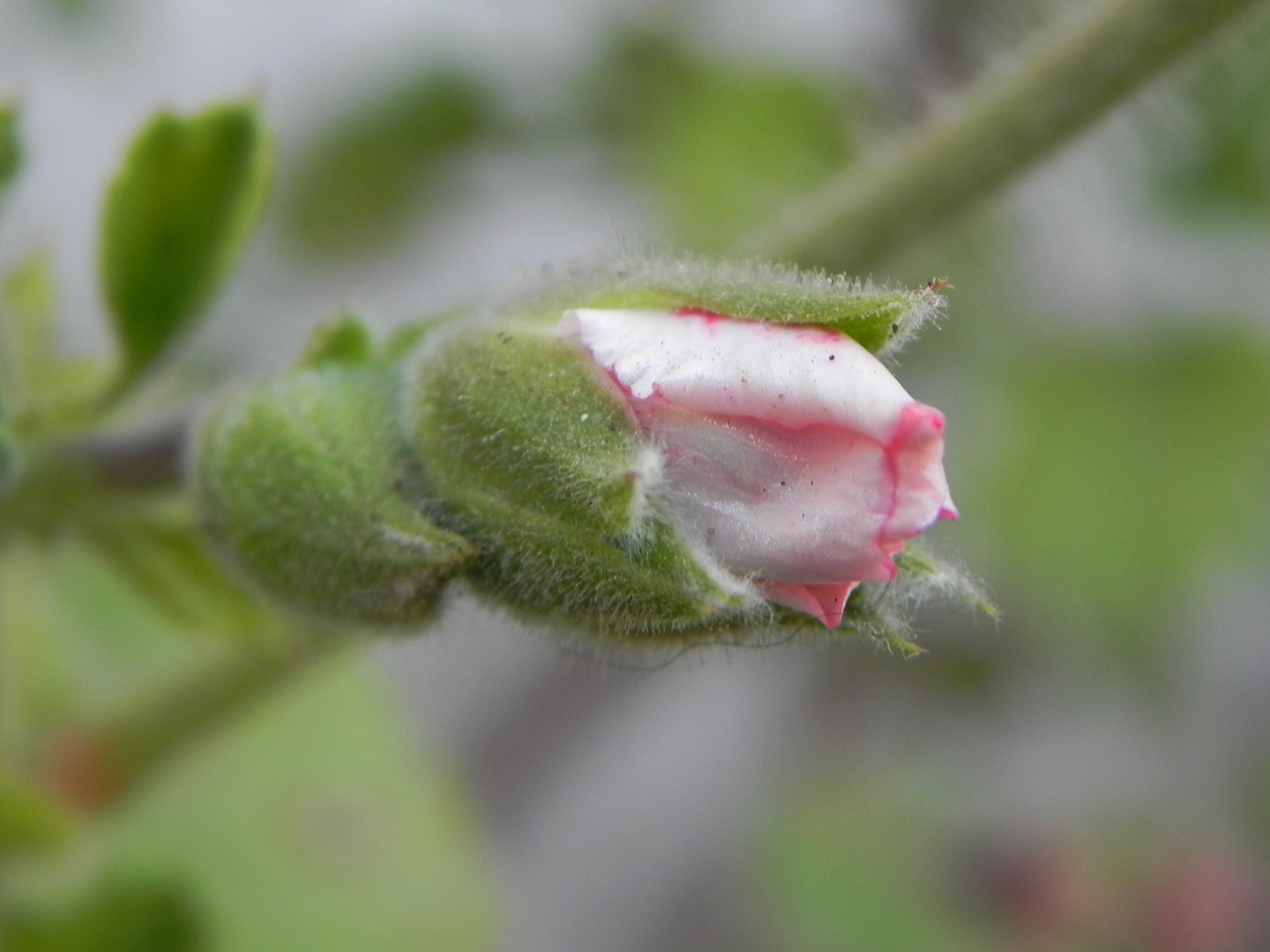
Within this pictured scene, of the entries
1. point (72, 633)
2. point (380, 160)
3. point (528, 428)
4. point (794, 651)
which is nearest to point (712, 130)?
point (380, 160)

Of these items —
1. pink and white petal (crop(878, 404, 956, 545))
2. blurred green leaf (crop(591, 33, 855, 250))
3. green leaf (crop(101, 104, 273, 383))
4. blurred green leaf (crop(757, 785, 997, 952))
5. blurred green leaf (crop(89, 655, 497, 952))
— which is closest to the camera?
pink and white petal (crop(878, 404, 956, 545))

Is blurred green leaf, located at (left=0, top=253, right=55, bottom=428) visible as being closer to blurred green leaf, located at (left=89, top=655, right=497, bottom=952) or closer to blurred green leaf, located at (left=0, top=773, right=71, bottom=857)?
blurred green leaf, located at (left=0, top=773, right=71, bottom=857)

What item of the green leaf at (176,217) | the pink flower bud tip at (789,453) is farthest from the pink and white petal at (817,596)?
the green leaf at (176,217)

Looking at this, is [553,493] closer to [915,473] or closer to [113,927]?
[915,473]

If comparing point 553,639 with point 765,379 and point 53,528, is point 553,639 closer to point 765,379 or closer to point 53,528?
point 765,379

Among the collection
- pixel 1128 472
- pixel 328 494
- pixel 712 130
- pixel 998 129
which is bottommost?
pixel 328 494

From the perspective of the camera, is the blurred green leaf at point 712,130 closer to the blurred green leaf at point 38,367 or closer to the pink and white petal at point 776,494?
the blurred green leaf at point 38,367

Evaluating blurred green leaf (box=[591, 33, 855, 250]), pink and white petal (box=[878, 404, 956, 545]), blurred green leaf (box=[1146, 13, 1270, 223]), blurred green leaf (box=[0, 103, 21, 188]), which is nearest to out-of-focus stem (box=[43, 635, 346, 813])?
blurred green leaf (box=[0, 103, 21, 188])

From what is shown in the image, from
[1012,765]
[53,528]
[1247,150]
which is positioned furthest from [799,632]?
[1012,765]
